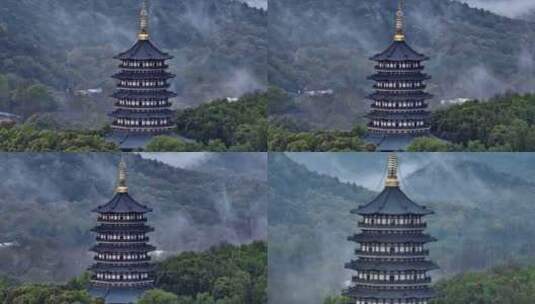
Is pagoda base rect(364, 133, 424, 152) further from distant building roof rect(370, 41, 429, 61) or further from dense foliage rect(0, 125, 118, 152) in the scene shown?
dense foliage rect(0, 125, 118, 152)

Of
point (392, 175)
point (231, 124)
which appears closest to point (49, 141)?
point (231, 124)

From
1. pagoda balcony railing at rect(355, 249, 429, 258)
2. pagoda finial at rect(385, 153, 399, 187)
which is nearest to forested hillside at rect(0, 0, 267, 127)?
pagoda finial at rect(385, 153, 399, 187)

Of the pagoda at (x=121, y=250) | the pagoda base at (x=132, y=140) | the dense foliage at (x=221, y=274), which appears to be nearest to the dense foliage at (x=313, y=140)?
the dense foliage at (x=221, y=274)

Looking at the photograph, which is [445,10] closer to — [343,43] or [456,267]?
[343,43]

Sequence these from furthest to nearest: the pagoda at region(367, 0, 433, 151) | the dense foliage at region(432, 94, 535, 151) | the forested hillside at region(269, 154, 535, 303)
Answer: the dense foliage at region(432, 94, 535, 151) < the forested hillside at region(269, 154, 535, 303) < the pagoda at region(367, 0, 433, 151)

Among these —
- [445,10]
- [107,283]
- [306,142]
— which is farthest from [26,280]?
[445,10]

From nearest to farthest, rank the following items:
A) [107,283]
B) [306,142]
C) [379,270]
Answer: [379,270]
[107,283]
[306,142]

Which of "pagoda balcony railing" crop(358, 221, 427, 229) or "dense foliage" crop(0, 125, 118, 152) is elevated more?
"dense foliage" crop(0, 125, 118, 152)
